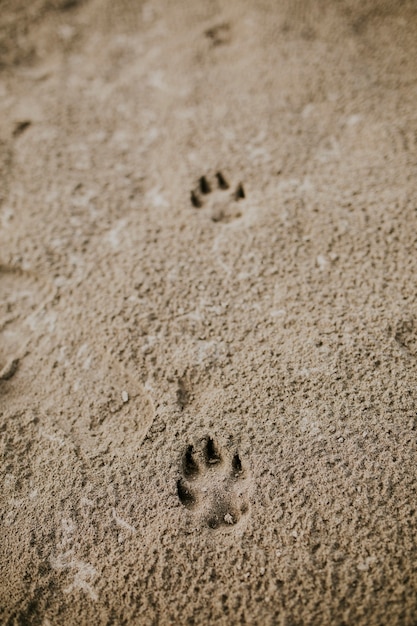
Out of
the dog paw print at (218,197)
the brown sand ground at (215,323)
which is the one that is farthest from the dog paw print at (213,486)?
the dog paw print at (218,197)

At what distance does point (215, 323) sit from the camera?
0.99 meters

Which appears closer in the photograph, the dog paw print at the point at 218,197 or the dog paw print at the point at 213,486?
the dog paw print at the point at 213,486

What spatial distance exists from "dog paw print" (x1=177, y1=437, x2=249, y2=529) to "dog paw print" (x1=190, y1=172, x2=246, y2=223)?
1.86 ft

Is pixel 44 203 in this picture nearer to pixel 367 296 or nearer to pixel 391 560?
pixel 367 296

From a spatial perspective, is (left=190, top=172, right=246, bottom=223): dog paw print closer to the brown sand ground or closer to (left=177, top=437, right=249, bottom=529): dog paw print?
the brown sand ground

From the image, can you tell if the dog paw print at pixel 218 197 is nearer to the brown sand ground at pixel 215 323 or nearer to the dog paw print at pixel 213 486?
the brown sand ground at pixel 215 323

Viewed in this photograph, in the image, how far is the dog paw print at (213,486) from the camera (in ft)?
2.69

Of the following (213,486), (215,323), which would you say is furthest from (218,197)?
(213,486)

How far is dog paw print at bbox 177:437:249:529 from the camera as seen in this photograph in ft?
2.69

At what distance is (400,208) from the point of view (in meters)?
1.08

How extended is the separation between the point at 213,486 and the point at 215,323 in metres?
0.34

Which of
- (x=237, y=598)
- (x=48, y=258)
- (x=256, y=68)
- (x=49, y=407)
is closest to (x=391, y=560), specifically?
(x=237, y=598)

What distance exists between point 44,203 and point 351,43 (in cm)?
107

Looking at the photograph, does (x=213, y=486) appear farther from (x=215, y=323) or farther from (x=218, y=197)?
(x=218, y=197)
